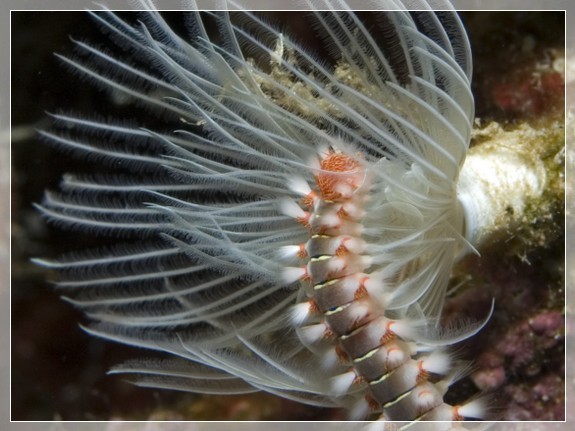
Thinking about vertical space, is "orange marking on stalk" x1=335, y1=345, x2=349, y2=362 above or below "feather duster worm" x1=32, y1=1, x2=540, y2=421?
below

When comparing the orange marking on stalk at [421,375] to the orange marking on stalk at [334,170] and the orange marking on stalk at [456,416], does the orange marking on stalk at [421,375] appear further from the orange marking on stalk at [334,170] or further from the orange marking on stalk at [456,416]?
the orange marking on stalk at [334,170]

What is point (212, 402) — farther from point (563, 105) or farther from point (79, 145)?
point (563, 105)

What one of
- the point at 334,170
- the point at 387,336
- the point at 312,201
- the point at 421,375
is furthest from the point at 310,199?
the point at 421,375

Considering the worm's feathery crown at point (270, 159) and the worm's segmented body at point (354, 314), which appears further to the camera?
the worm's feathery crown at point (270, 159)

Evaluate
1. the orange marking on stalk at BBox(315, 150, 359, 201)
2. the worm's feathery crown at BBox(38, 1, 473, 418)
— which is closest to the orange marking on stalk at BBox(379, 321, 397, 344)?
the worm's feathery crown at BBox(38, 1, 473, 418)

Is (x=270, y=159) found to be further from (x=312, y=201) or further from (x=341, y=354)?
(x=341, y=354)

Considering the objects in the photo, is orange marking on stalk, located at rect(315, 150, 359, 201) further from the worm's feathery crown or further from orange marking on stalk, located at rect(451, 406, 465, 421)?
orange marking on stalk, located at rect(451, 406, 465, 421)

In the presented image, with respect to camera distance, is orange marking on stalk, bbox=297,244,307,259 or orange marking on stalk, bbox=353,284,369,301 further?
orange marking on stalk, bbox=297,244,307,259

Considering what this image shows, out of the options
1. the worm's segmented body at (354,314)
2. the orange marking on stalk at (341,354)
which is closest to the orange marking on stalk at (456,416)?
the worm's segmented body at (354,314)
